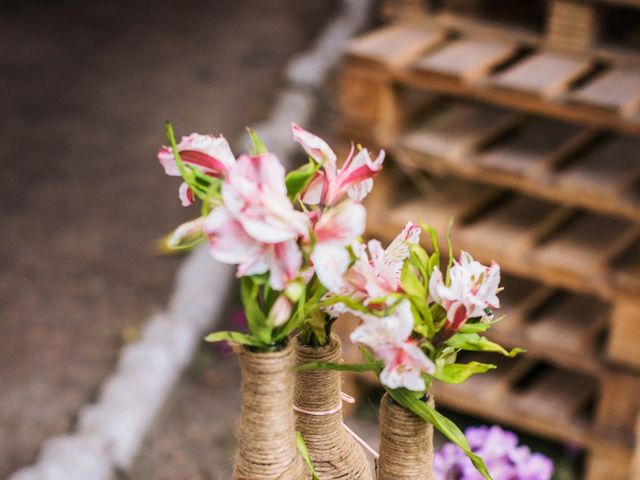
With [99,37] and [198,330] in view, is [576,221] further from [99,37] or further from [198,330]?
[99,37]

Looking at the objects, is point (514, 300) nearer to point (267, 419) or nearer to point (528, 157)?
point (528, 157)

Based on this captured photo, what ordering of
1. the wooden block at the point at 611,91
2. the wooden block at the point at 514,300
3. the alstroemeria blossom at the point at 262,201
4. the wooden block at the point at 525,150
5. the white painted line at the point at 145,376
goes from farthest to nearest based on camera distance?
the white painted line at the point at 145,376, the wooden block at the point at 514,300, the wooden block at the point at 525,150, the wooden block at the point at 611,91, the alstroemeria blossom at the point at 262,201

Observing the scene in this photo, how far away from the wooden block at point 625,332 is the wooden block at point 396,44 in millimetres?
747

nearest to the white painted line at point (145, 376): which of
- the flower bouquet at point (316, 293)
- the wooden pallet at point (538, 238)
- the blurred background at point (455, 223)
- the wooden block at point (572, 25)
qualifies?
the blurred background at point (455, 223)

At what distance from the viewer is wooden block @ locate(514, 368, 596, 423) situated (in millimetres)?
2498

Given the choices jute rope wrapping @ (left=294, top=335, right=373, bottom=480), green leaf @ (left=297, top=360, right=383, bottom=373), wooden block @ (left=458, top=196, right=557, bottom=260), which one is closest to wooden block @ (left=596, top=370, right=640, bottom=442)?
wooden block @ (left=458, top=196, right=557, bottom=260)

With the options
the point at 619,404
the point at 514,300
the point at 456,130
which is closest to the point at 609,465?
the point at 619,404

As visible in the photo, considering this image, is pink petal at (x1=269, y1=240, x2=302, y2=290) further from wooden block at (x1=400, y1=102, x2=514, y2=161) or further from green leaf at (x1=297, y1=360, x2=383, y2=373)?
wooden block at (x1=400, y1=102, x2=514, y2=161)

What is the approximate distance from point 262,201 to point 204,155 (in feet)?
0.36

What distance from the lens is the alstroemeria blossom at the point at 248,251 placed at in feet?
2.85

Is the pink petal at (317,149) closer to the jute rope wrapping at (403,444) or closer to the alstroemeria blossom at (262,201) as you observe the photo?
the alstroemeria blossom at (262,201)

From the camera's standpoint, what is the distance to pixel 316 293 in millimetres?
938

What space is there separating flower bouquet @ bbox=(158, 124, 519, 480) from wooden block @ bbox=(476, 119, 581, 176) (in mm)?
1348

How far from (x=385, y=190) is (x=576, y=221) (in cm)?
49
